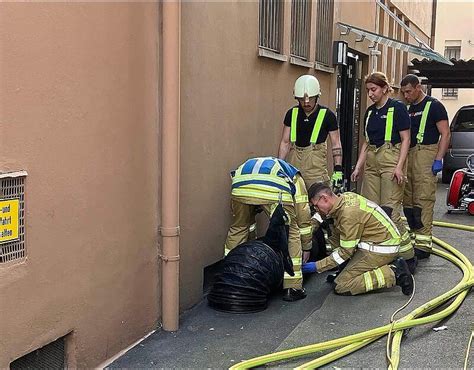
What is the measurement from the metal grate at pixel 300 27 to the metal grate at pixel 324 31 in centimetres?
57

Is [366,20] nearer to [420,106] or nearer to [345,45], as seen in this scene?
[345,45]

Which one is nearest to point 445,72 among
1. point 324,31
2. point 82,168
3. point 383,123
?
point 324,31

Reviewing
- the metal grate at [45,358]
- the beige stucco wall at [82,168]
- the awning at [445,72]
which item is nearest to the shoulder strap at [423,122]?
the beige stucco wall at [82,168]

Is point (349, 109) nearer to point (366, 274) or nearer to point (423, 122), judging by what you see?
point (423, 122)

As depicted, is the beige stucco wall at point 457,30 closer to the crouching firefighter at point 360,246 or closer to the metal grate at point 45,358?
the crouching firefighter at point 360,246

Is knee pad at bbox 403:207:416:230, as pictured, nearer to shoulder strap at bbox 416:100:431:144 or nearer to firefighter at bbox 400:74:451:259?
firefighter at bbox 400:74:451:259

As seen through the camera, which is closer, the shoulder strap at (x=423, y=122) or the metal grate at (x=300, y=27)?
the shoulder strap at (x=423, y=122)

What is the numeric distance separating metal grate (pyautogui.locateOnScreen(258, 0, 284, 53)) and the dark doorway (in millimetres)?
3351

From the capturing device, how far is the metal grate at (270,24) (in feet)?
20.2

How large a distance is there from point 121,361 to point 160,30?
7.32 ft

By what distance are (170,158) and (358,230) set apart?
1793 mm

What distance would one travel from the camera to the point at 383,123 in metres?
5.97

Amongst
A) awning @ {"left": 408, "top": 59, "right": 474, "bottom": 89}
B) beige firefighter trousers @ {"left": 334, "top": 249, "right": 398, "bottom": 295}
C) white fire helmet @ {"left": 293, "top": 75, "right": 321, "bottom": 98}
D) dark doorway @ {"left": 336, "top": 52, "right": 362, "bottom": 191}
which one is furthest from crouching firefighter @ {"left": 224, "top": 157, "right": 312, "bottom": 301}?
awning @ {"left": 408, "top": 59, "right": 474, "bottom": 89}

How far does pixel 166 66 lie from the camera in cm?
409
